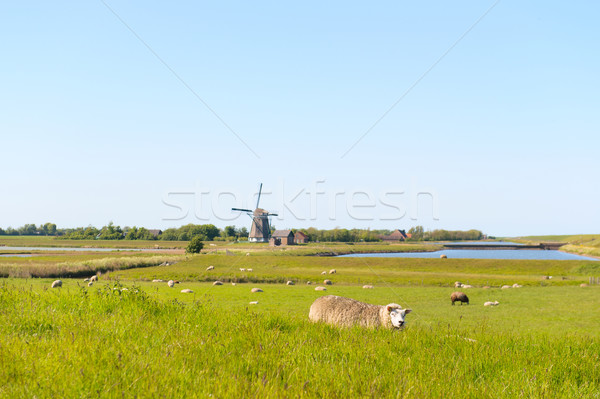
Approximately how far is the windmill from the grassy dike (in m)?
117

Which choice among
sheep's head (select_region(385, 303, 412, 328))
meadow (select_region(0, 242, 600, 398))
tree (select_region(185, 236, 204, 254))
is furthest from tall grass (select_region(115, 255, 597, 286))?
meadow (select_region(0, 242, 600, 398))

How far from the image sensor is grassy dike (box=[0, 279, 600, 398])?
15.4 feet

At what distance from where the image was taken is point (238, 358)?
19.7 feet

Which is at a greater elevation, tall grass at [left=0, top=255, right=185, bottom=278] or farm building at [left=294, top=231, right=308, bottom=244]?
farm building at [left=294, top=231, right=308, bottom=244]

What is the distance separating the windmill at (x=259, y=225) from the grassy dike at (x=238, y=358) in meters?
117

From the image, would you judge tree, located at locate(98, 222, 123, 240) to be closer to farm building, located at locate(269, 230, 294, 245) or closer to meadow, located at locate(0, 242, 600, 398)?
farm building, located at locate(269, 230, 294, 245)

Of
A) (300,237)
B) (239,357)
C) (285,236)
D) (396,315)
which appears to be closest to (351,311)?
(396,315)

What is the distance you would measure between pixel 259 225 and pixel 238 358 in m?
129

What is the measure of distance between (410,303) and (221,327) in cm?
2857

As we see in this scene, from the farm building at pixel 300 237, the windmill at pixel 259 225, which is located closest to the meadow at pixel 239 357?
the windmill at pixel 259 225

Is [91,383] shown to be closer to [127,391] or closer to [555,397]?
[127,391]

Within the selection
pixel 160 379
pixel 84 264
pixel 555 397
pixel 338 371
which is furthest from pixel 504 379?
pixel 84 264

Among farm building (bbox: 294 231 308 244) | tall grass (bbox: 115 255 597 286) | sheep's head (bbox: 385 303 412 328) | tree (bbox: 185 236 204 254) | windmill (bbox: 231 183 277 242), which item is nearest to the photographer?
sheep's head (bbox: 385 303 412 328)

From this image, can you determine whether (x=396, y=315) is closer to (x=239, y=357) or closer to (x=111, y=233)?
(x=239, y=357)
